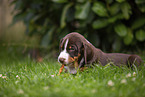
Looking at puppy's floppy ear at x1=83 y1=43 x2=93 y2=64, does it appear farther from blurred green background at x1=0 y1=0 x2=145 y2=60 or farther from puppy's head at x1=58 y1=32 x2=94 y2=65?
blurred green background at x1=0 y1=0 x2=145 y2=60

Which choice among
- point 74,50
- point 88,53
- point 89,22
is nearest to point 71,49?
point 74,50

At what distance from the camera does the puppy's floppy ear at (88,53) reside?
10.7 ft

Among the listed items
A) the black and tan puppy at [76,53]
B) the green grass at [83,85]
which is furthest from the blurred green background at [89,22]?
the green grass at [83,85]

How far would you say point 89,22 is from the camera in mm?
5562

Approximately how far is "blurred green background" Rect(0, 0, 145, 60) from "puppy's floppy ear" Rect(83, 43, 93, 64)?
1955mm

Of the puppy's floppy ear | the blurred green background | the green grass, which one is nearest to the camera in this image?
the green grass

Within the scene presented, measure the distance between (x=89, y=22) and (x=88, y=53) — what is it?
240 centimetres

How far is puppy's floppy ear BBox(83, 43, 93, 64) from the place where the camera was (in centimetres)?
326

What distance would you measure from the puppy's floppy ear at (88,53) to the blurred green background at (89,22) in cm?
195

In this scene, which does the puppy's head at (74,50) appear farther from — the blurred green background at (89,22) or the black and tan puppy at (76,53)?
the blurred green background at (89,22)

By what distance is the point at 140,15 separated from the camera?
5656 mm

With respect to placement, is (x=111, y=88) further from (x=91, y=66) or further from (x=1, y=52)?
(x=1, y=52)

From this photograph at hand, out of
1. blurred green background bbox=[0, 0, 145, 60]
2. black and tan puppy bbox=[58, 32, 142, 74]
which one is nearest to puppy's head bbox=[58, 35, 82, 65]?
black and tan puppy bbox=[58, 32, 142, 74]

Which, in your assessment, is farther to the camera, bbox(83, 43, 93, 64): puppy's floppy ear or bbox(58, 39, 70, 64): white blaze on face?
bbox(83, 43, 93, 64): puppy's floppy ear
